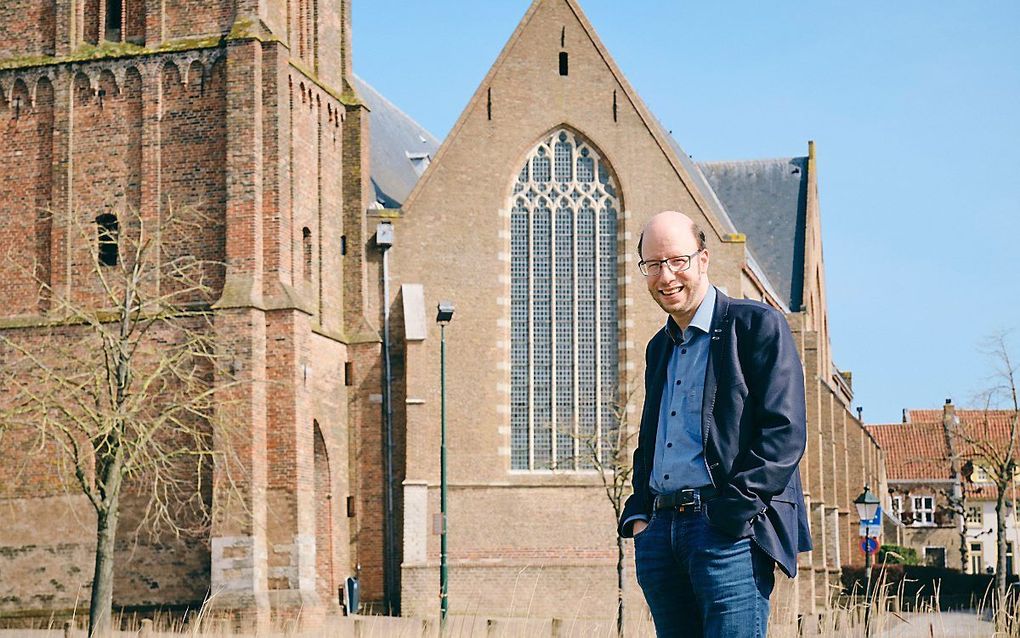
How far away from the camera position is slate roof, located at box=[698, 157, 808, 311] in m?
46.7

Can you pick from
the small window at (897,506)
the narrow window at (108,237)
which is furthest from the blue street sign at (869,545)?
the small window at (897,506)

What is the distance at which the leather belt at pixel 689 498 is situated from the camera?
558cm

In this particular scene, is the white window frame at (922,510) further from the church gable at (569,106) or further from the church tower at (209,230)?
the church tower at (209,230)

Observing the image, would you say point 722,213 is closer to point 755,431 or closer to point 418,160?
point 418,160

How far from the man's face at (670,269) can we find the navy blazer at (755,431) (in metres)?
0.12

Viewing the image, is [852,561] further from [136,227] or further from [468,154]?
[136,227]

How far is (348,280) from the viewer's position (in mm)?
34688

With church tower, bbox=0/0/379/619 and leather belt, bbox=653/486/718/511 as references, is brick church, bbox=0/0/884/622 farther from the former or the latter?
leather belt, bbox=653/486/718/511

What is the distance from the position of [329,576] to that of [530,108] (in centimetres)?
1153

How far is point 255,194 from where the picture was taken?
29969mm

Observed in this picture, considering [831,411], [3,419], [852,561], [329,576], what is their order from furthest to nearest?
[852,561] < [831,411] < [329,576] < [3,419]

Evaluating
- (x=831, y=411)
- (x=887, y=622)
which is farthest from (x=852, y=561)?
(x=887, y=622)

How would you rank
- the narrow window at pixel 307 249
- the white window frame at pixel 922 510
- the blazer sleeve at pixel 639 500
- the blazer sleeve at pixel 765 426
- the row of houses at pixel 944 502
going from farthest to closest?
the white window frame at pixel 922 510
the row of houses at pixel 944 502
the narrow window at pixel 307 249
the blazer sleeve at pixel 639 500
the blazer sleeve at pixel 765 426

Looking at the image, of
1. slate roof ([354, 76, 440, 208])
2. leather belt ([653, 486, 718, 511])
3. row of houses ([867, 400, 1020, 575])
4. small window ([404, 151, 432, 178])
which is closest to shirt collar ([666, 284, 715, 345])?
leather belt ([653, 486, 718, 511])
